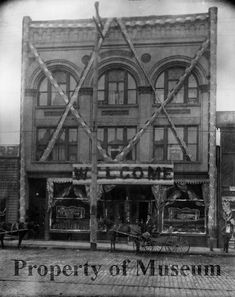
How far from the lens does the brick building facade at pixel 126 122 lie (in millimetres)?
23375

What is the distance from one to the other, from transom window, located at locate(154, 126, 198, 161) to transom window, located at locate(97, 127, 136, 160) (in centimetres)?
116

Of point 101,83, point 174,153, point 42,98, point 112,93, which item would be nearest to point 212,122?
point 174,153

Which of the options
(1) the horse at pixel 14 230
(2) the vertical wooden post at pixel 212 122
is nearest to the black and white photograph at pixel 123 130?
(2) the vertical wooden post at pixel 212 122

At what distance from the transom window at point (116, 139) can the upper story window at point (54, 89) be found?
2628 millimetres

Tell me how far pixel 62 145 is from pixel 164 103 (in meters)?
5.38

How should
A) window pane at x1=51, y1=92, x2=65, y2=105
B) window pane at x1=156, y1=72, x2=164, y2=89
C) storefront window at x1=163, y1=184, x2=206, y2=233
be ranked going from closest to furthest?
storefront window at x1=163, y1=184, x2=206, y2=233, window pane at x1=156, y1=72, x2=164, y2=89, window pane at x1=51, y1=92, x2=65, y2=105

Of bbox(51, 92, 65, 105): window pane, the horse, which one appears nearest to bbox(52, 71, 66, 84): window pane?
bbox(51, 92, 65, 105): window pane

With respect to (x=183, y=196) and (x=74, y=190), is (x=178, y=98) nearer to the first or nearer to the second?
(x=183, y=196)

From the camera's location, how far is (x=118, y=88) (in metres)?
24.4

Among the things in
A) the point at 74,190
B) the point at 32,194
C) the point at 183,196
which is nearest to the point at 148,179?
the point at 183,196

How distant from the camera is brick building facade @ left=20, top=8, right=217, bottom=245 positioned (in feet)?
76.7

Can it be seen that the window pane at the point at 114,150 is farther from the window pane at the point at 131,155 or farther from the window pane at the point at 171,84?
the window pane at the point at 171,84

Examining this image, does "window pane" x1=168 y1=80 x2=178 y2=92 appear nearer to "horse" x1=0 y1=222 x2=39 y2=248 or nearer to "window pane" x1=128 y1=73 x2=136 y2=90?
"window pane" x1=128 y1=73 x2=136 y2=90

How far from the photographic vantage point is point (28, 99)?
24.6 meters
